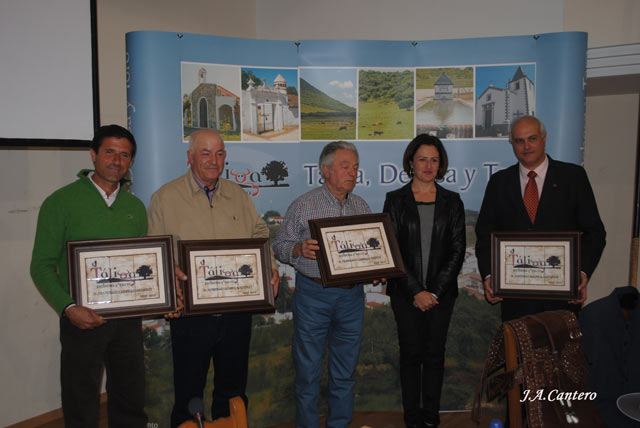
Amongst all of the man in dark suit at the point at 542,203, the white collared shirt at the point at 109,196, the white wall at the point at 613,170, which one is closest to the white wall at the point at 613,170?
the white wall at the point at 613,170

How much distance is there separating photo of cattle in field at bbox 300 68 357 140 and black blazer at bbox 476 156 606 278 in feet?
4.29

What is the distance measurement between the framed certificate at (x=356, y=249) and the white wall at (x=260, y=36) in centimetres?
211

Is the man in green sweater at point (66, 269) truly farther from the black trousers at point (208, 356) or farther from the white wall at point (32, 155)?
the white wall at point (32, 155)

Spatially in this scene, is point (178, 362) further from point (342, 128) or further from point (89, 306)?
point (342, 128)

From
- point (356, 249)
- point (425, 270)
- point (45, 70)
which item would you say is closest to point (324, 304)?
point (356, 249)

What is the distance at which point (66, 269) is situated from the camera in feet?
8.55

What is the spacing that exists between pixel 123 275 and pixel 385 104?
231cm

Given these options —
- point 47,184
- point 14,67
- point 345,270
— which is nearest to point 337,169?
point 345,270

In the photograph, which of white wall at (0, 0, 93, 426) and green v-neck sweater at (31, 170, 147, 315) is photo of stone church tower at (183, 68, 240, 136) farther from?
green v-neck sweater at (31, 170, 147, 315)

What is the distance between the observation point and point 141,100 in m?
3.30

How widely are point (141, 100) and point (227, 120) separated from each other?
603 mm

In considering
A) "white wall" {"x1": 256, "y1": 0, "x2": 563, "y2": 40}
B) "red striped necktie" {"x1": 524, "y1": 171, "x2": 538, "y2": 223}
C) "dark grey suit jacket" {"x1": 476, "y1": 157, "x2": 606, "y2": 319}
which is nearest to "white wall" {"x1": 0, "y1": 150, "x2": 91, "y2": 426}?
"white wall" {"x1": 256, "y1": 0, "x2": 563, "y2": 40}

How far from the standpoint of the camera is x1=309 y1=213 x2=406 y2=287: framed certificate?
2.89 m

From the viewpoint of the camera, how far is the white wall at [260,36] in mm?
3824
